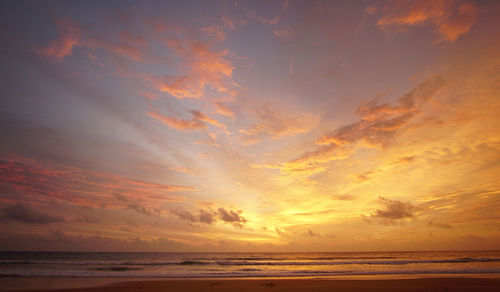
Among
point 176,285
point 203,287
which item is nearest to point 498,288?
point 203,287

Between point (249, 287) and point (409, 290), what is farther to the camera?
point (249, 287)

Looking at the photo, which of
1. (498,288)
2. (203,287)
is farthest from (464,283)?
(203,287)

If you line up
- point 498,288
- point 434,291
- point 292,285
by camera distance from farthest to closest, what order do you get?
point 292,285 < point 498,288 < point 434,291

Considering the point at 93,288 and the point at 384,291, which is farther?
the point at 93,288

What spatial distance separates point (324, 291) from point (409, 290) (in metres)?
4.96

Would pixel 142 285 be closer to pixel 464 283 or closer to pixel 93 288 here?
pixel 93 288

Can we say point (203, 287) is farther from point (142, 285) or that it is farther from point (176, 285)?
point (142, 285)

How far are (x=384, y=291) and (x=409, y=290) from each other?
1.40 metres

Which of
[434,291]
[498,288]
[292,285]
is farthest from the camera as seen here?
[292,285]

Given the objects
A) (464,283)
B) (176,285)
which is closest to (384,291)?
(464,283)

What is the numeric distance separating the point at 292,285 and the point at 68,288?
14888 mm

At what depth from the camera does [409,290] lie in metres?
14.1

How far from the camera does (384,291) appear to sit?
14219mm

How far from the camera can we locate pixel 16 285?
1688 cm
